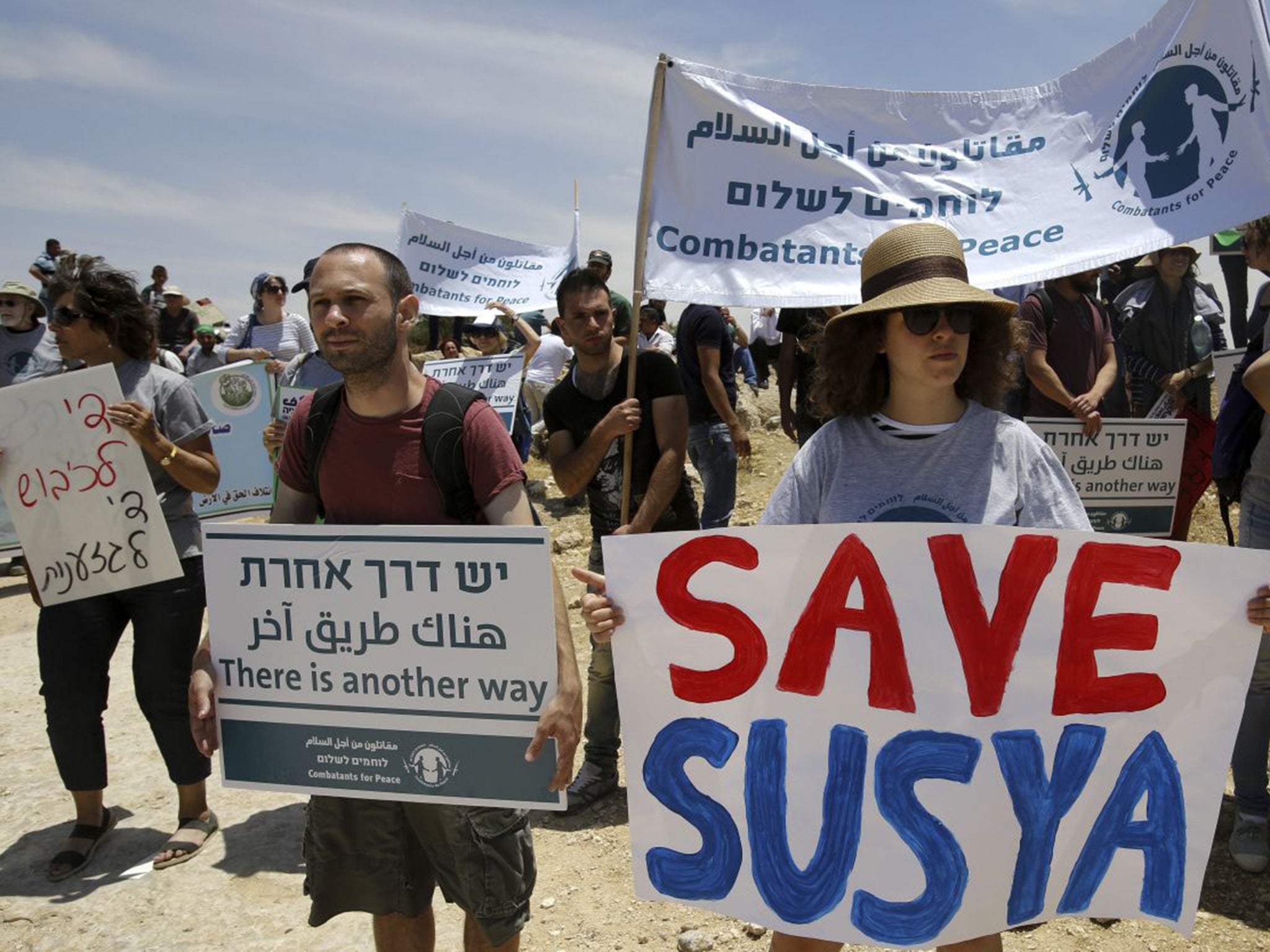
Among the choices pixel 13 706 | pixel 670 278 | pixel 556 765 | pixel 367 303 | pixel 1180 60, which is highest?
pixel 1180 60

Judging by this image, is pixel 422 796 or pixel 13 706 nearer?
pixel 422 796

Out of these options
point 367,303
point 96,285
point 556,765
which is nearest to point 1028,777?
point 556,765

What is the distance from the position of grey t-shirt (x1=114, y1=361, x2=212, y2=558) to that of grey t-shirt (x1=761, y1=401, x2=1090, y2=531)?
2.55 m

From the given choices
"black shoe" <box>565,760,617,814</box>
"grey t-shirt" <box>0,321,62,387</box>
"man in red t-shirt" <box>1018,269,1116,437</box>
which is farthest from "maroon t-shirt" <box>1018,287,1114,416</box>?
"grey t-shirt" <box>0,321,62,387</box>

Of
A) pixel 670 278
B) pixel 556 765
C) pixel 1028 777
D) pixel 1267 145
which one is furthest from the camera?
pixel 670 278

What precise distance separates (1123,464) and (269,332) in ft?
19.5

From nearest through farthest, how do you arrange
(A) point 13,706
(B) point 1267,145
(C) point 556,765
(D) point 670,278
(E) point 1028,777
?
(E) point 1028,777 → (C) point 556,765 → (B) point 1267,145 → (D) point 670,278 → (A) point 13,706

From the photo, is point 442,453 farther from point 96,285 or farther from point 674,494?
point 96,285

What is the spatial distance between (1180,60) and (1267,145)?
49 centimetres

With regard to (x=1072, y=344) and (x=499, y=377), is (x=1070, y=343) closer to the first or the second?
(x=1072, y=344)

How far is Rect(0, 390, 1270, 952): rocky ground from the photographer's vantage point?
327 cm

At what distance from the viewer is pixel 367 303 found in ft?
7.85

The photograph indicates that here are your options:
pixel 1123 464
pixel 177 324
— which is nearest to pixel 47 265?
pixel 177 324

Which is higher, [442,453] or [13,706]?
[442,453]
